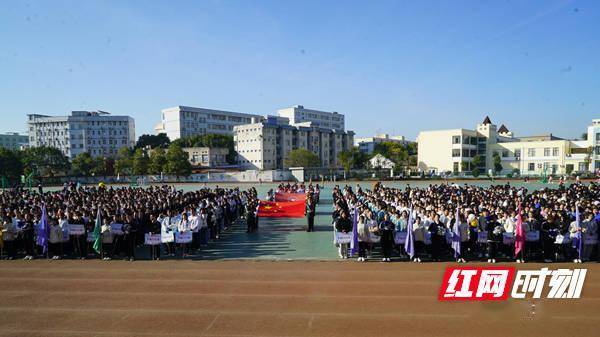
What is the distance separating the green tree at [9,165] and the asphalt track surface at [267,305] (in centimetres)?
6585

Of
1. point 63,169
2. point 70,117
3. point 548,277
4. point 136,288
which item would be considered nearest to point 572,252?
point 548,277

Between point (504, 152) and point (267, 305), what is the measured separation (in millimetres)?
83439

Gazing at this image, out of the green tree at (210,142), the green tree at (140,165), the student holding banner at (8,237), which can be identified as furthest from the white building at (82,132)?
the student holding banner at (8,237)

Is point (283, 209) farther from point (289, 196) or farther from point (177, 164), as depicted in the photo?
point (177, 164)

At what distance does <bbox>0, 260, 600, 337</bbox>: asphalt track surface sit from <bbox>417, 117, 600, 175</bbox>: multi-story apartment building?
67917mm

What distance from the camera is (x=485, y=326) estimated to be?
6.57m

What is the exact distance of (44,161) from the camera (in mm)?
73312

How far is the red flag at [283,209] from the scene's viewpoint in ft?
59.5

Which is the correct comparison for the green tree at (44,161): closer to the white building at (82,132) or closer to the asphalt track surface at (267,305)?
the white building at (82,132)

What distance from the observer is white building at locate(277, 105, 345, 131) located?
4929 inches

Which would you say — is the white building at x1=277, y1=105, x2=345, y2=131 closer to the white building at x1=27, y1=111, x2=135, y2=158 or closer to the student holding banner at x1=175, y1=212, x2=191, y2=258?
the white building at x1=27, y1=111, x2=135, y2=158

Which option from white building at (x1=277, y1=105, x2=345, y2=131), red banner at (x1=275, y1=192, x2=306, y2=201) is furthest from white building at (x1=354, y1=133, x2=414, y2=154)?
red banner at (x1=275, y1=192, x2=306, y2=201)

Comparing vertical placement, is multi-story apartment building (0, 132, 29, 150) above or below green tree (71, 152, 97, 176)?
above

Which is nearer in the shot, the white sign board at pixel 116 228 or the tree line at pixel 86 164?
the white sign board at pixel 116 228
